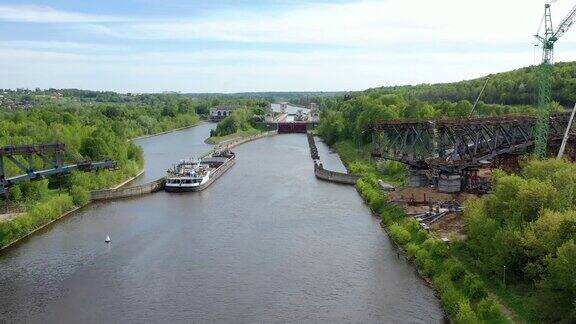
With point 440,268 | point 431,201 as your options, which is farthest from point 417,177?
point 440,268

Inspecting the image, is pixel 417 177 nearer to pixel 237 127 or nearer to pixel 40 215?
pixel 40 215

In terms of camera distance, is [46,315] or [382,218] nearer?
[46,315]

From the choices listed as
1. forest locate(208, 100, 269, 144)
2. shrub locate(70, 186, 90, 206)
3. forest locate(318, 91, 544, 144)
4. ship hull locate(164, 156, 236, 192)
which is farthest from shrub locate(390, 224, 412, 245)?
forest locate(208, 100, 269, 144)

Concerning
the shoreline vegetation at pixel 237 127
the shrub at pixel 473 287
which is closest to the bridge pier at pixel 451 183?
the shrub at pixel 473 287

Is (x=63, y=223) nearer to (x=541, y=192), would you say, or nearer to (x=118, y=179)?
(x=118, y=179)

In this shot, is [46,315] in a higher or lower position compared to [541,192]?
lower

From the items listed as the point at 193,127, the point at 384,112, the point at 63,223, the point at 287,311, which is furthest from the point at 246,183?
the point at 193,127

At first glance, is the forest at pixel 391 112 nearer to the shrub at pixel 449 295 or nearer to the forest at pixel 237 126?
the forest at pixel 237 126
